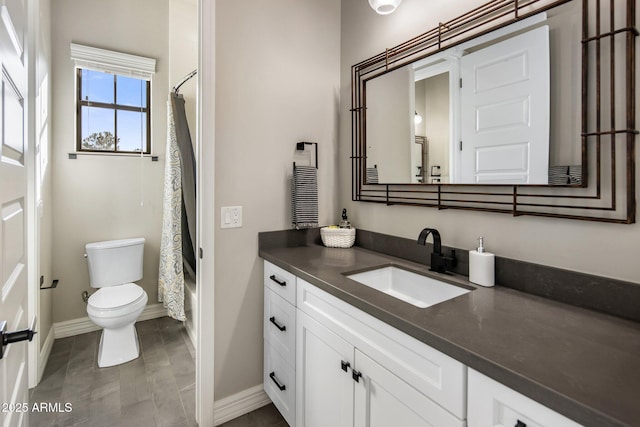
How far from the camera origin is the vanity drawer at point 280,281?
1.55 meters

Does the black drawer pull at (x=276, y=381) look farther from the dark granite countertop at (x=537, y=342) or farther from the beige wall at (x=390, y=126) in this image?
the beige wall at (x=390, y=126)

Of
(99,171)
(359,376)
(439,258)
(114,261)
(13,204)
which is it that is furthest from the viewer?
(99,171)

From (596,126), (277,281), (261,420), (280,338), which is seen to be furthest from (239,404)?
(596,126)

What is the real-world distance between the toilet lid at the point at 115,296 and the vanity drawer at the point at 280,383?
1.23 metres

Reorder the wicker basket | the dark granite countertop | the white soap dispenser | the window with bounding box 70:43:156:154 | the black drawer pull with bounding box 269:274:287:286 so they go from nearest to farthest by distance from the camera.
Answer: the dark granite countertop, the white soap dispenser, the black drawer pull with bounding box 269:274:287:286, the wicker basket, the window with bounding box 70:43:156:154

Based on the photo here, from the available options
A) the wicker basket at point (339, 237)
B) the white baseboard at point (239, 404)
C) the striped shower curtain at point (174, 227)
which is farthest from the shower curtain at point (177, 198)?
the wicker basket at point (339, 237)

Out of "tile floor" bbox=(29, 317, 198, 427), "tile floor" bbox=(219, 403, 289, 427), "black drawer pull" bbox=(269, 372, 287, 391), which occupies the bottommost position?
"tile floor" bbox=(219, 403, 289, 427)

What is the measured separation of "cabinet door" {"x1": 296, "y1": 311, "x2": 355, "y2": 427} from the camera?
3.90 feet

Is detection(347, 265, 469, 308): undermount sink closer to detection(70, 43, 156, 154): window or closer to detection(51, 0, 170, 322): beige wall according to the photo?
detection(51, 0, 170, 322): beige wall

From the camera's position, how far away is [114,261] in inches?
105

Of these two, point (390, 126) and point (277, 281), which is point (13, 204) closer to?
point (277, 281)

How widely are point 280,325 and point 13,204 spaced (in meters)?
1.18

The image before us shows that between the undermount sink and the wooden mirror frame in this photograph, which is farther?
the undermount sink

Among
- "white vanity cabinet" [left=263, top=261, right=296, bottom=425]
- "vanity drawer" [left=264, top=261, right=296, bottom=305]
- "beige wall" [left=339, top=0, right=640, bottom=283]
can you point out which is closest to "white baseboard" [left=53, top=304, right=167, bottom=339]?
"white vanity cabinet" [left=263, top=261, right=296, bottom=425]
